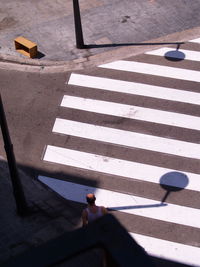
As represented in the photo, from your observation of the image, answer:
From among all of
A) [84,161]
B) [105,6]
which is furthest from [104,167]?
[105,6]

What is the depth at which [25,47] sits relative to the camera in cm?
1770

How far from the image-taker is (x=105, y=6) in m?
19.9

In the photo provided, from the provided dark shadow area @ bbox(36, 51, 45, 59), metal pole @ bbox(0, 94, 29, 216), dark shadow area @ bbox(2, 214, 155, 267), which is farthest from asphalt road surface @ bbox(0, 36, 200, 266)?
dark shadow area @ bbox(2, 214, 155, 267)

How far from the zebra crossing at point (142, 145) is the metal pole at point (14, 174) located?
48.3 inches

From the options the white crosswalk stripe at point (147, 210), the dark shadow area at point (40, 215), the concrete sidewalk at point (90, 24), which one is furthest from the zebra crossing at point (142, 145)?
the concrete sidewalk at point (90, 24)

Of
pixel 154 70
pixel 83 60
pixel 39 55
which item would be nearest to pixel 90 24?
pixel 83 60

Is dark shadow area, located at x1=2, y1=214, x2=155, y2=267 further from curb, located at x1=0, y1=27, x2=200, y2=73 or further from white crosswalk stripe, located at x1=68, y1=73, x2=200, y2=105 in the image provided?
curb, located at x1=0, y1=27, x2=200, y2=73

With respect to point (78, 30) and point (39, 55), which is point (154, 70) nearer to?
point (78, 30)

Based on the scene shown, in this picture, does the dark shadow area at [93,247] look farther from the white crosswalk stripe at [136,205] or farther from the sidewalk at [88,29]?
the sidewalk at [88,29]

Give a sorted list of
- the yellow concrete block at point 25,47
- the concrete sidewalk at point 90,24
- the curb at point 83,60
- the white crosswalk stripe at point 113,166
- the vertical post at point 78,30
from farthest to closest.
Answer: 1. the concrete sidewalk at point 90,24
2. the yellow concrete block at point 25,47
3. the curb at point 83,60
4. the vertical post at point 78,30
5. the white crosswalk stripe at point 113,166

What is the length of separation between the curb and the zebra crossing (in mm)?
343

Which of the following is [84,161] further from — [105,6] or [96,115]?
[105,6]

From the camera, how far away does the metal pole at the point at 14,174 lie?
37.3 feet

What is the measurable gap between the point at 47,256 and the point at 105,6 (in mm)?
13720
